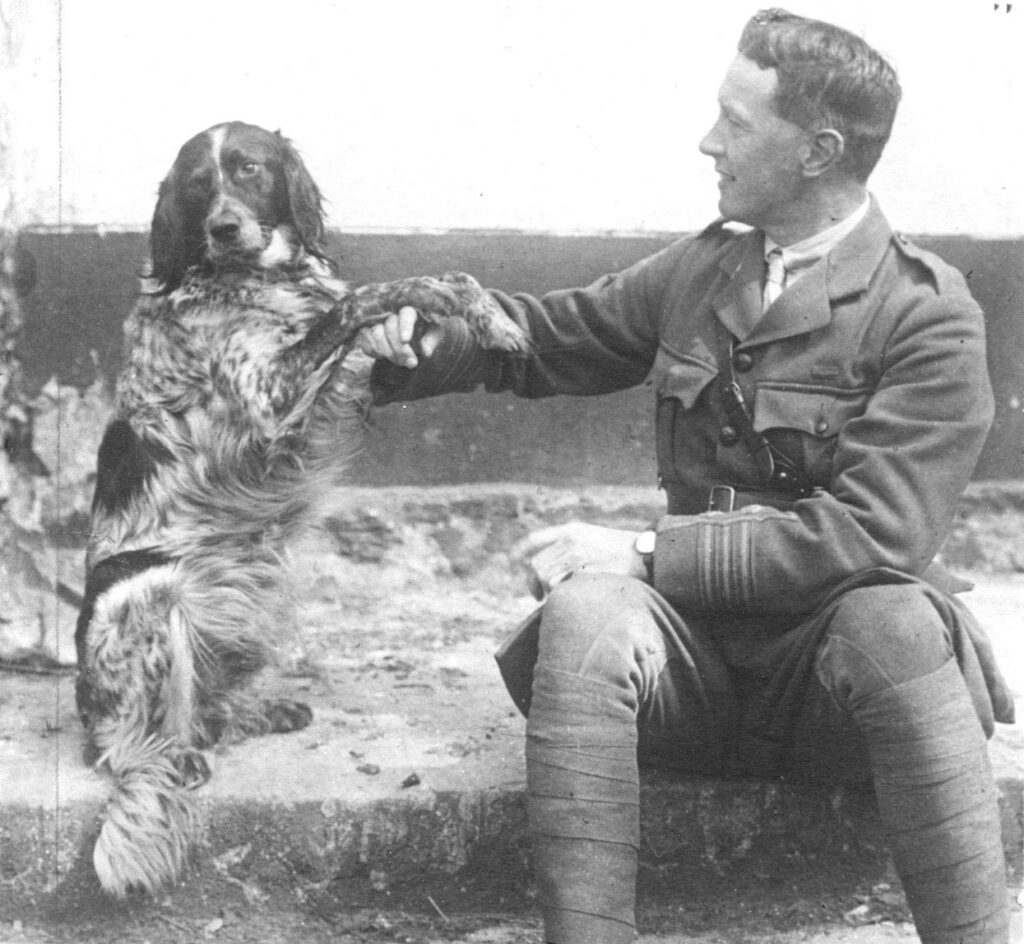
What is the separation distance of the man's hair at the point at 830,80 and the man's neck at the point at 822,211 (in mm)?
54

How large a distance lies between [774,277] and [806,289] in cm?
13

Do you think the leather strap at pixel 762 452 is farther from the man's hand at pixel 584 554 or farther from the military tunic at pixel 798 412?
the man's hand at pixel 584 554

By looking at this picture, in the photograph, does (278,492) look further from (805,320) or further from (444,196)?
(805,320)

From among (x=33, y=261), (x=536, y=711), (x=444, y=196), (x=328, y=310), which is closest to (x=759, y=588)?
(x=536, y=711)

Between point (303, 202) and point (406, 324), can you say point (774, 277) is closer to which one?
point (406, 324)

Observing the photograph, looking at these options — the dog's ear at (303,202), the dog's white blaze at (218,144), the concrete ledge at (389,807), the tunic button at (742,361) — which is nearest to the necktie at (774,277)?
the tunic button at (742,361)

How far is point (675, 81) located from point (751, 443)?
1283mm

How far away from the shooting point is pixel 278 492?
3363mm

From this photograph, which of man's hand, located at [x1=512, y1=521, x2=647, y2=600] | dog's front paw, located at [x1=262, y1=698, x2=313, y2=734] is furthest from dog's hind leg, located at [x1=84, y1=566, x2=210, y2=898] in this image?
man's hand, located at [x1=512, y1=521, x2=647, y2=600]

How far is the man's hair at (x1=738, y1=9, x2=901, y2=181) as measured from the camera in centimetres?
278

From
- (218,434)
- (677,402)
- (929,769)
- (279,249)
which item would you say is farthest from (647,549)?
(279,249)

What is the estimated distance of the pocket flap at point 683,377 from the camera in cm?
286

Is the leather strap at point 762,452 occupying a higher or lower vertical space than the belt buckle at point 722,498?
higher

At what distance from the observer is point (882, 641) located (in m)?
2.38
